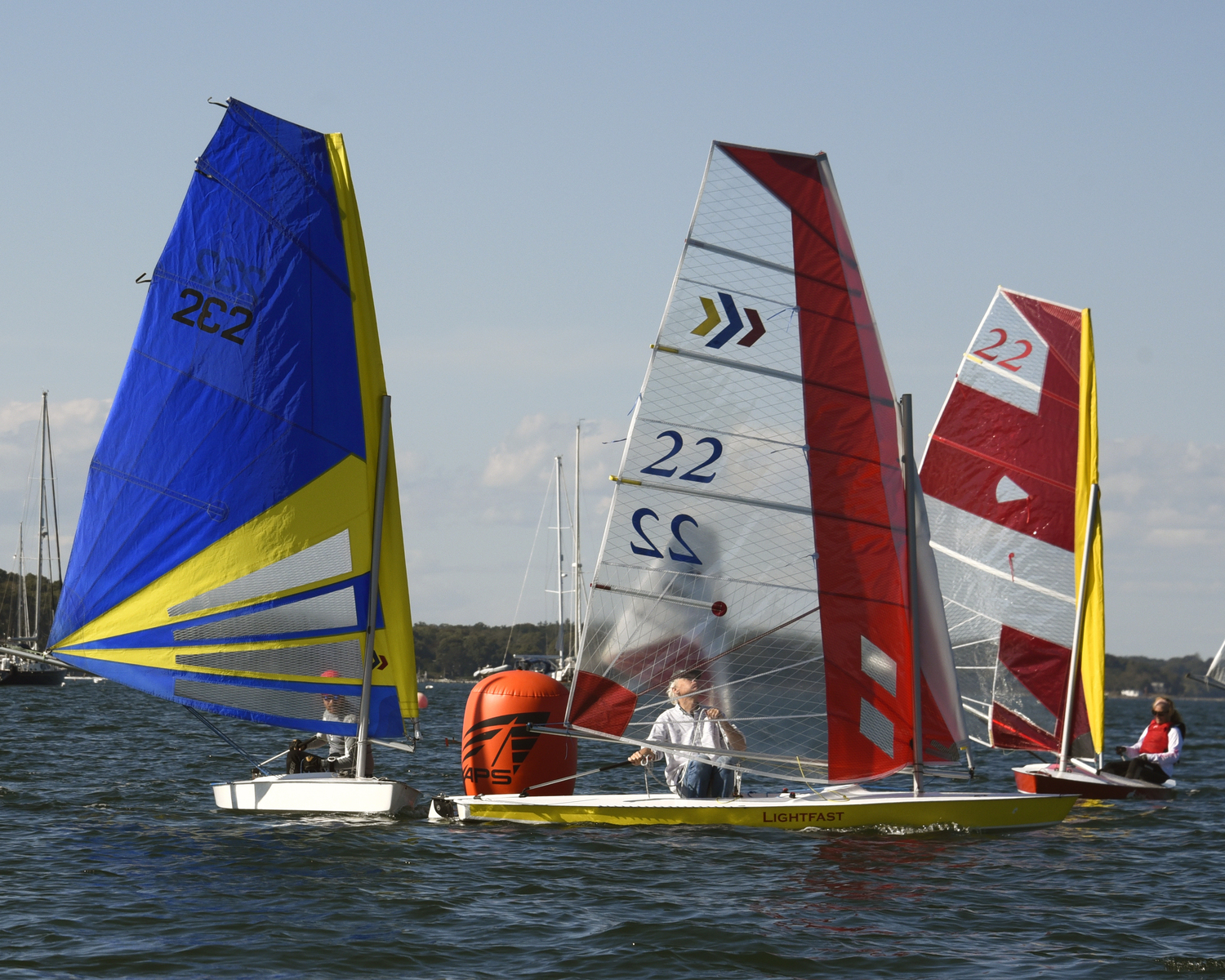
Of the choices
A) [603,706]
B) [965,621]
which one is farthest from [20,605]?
[603,706]

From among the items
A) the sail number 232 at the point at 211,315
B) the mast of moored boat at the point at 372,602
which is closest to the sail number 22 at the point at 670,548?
the mast of moored boat at the point at 372,602

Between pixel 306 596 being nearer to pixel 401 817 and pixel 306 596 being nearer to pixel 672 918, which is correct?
pixel 401 817

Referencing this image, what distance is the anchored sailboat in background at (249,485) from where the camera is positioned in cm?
1461

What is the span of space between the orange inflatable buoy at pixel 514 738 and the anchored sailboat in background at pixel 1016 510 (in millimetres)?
7389

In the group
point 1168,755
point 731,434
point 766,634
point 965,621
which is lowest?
point 1168,755

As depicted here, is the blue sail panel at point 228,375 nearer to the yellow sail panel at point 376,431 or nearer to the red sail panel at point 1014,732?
the yellow sail panel at point 376,431

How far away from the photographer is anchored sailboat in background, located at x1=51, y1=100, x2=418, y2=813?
14609mm

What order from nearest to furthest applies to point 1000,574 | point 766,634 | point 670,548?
1. point 670,548
2. point 766,634
3. point 1000,574

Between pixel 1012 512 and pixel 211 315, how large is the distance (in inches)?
429

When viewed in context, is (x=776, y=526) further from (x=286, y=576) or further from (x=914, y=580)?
(x=286, y=576)

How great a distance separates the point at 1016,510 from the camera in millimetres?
19156

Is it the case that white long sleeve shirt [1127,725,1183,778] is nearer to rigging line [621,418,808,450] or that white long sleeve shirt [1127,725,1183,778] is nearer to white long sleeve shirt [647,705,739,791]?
white long sleeve shirt [647,705,739,791]

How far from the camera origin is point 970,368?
19969 millimetres

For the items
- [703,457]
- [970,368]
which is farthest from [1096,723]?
[703,457]
